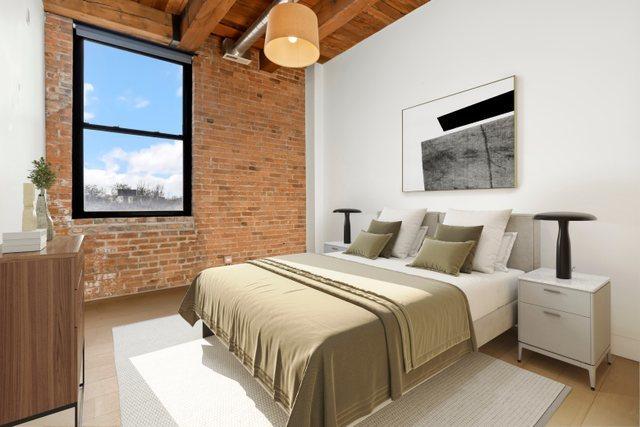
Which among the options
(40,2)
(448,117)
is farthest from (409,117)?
(40,2)

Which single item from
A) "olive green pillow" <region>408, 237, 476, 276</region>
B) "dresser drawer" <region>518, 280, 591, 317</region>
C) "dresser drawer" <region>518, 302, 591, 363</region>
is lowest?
"dresser drawer" <region>518, 302, 591, 363</region>

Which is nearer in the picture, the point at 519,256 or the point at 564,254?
the point at 564,254

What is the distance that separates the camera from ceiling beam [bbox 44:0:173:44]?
329 cm

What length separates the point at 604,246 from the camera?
239 centimetres

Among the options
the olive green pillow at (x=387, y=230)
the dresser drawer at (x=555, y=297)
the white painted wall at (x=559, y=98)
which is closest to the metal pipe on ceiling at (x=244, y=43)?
the white painted wall at (x=559, y=98)

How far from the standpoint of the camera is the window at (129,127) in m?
3.58

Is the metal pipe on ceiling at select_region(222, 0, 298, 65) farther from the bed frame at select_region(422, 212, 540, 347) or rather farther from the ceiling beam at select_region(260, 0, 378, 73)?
the bed frame at select_region(422, 212, 540, 347)

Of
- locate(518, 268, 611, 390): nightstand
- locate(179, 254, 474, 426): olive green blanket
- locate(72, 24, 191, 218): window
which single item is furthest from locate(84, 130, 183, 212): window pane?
locate(518, 268, 611, 390): nightstand

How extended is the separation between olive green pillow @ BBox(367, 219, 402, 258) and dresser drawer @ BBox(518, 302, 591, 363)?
1.27 metres

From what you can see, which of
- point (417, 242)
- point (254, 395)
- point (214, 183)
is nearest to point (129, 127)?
point (214, 183)

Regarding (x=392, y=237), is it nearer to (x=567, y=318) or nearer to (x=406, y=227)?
(x=406, y=227)

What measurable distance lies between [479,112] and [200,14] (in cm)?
306

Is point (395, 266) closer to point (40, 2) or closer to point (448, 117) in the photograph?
point (448, 117)

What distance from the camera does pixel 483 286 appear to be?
7.25 ft
